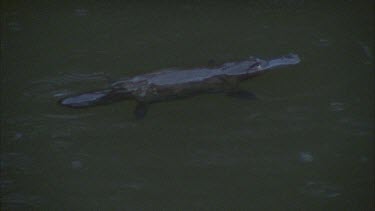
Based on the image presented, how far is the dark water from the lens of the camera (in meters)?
4.11

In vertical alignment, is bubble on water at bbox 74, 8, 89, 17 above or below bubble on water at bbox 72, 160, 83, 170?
above

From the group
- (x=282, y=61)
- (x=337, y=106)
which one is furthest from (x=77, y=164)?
(x=337, y=106)

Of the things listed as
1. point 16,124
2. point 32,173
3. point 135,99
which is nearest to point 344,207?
point 135,99

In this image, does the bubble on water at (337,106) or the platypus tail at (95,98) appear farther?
the bubble on water at (337,106)

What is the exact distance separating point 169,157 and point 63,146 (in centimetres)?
87

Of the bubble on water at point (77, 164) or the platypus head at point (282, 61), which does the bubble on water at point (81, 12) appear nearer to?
the bubble on water at point (77, 164)

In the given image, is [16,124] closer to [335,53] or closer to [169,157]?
[169,157]

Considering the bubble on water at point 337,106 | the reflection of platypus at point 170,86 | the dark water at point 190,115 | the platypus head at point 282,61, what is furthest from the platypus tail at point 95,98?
the bubble on water at point 337,106

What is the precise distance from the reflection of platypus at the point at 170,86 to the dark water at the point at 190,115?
11 centimetres

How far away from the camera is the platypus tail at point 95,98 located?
424 centimetres

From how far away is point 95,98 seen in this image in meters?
4.23

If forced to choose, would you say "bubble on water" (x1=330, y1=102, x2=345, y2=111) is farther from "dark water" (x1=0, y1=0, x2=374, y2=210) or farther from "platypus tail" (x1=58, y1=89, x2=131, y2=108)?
"platypus tail" (x1=58, y1=89, x2=131, y2=108)

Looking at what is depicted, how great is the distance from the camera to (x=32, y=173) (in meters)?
4.17

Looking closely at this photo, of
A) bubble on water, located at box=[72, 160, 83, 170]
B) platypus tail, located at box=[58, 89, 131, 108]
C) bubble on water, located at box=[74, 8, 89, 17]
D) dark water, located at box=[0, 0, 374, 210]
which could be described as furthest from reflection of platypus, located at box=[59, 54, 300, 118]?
bubble on water, located at box=[74, 8, 89, 17]
